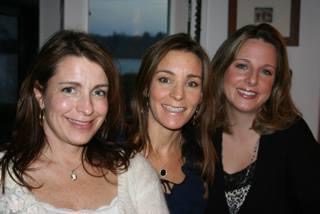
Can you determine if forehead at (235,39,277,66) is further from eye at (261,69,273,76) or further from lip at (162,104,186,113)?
lip at (162,104,186,113)

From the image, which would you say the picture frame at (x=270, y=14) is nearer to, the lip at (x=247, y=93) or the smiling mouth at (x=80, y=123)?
the lip at (x=247, y=93)

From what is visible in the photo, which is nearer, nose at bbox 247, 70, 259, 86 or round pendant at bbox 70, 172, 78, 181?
round pendant at bbox 70, 172, 78, 181

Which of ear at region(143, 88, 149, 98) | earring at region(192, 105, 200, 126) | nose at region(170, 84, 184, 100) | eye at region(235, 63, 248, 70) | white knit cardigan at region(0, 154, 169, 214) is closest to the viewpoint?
white knit cardigan at region(0, 154, 169, 214)

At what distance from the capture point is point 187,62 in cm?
183

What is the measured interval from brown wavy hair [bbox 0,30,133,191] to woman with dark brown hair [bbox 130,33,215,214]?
28 cm

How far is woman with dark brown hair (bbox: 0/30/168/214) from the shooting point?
1.38 metres

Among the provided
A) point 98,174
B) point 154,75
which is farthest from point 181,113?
point 98,174

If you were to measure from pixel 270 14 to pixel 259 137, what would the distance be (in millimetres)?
1229

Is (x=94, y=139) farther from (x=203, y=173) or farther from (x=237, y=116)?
(x=237, y=116)

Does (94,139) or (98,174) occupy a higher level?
(94,139)

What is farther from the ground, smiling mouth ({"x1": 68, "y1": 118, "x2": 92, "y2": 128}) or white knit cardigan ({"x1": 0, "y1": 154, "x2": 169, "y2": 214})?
smiling mouth ({"x1": 68, "y1": 118, "x2": 92, "y2": 128})

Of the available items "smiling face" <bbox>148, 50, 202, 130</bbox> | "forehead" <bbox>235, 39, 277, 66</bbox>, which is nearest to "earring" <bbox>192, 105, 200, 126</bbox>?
"smiling face" <bbox>148, 50, 202, 130</bbox>

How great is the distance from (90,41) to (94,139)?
40 cm

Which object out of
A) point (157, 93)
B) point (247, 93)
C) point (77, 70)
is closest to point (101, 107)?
point (77, 70)
